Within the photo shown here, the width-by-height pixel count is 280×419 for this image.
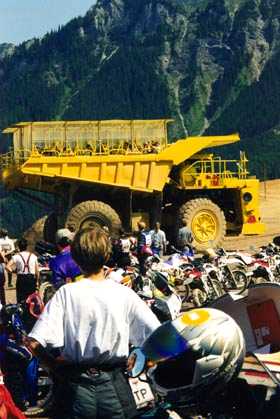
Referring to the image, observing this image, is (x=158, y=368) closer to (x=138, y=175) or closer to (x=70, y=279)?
(x=70, y=279)

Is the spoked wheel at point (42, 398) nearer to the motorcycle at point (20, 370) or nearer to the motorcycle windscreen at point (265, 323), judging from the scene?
the motorcycle at point (20, 370)

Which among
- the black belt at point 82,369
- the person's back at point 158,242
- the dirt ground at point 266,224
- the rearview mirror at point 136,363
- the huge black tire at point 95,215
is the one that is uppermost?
the rearview mirror at point 136,363

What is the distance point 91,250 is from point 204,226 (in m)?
20.3

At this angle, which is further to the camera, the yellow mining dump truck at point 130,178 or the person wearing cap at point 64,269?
the yellow mining dump truck at point 130,178

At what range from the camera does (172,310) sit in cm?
830

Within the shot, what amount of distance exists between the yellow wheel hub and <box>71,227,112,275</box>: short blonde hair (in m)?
20.2

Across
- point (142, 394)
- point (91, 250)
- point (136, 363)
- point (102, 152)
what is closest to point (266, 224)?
point (102, 152)

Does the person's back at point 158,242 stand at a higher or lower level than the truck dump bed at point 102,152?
lower

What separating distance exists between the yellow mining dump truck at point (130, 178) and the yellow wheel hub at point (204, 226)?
0.03 meters

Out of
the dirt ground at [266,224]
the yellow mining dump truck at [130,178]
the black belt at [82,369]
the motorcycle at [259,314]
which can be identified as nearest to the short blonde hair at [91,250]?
the black belt at [82,369]

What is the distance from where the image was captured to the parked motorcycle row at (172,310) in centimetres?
401

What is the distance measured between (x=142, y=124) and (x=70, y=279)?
16.4 metres

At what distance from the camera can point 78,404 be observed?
13.2 ft

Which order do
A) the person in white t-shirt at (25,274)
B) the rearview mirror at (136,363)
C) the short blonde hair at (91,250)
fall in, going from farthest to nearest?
the person in white t-shirt at (25,274), the short blonde hair at (91,250), the rearview mirror at (136,363)
